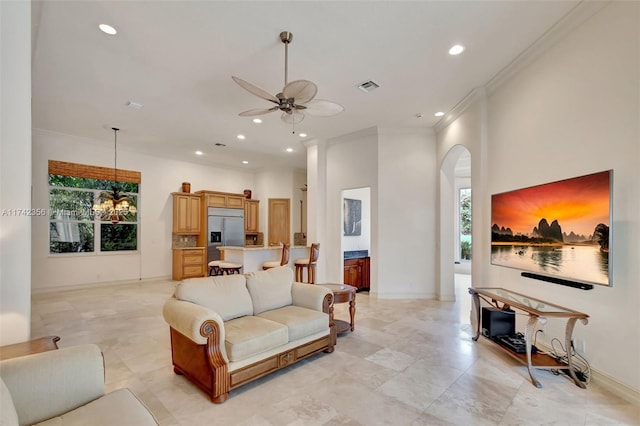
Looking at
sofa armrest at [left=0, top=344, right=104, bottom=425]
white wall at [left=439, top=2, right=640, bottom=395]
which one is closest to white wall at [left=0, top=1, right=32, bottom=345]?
sofa armrest at [left=0, top=344, right=104, bottom=425]

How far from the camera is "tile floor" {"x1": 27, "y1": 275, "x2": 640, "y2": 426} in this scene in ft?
7.27

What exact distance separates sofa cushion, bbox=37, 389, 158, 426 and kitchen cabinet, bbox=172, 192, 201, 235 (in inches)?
275

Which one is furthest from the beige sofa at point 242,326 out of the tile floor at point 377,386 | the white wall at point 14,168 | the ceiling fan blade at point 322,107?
the ceiling fan blade at point 322,107

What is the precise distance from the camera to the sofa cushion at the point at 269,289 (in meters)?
3.36

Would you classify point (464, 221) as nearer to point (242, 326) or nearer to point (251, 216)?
point (251, 216)

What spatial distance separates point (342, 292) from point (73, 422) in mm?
2894

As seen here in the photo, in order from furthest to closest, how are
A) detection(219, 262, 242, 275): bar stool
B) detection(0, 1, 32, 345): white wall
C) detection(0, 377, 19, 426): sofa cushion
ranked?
detection(219, 262, 242, 275): bar stool
detection(0, 1, 32, 345): white wall
detection(0, 377, 19, 426): sofa cushion

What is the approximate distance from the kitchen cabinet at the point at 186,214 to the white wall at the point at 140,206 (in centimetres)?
23

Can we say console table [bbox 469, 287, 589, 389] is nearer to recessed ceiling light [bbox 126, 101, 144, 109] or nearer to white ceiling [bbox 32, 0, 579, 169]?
white ceiling [bbox 32, 0, 579, 169]

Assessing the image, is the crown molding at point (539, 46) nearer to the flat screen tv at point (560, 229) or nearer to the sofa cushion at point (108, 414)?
the flat screen tv at point (560, 229)

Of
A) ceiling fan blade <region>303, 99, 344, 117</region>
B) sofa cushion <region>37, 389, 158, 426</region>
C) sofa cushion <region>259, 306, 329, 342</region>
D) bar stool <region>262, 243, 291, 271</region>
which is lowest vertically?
sofa cushion <region>259, 306, 329, 342</region>

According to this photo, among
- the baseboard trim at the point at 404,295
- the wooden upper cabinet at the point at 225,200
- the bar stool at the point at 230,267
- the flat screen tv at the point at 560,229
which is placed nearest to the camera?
the flat screen tv at the point at 560,229

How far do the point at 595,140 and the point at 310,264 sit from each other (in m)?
4.49

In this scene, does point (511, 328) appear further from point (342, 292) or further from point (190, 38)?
point (190, 38)
